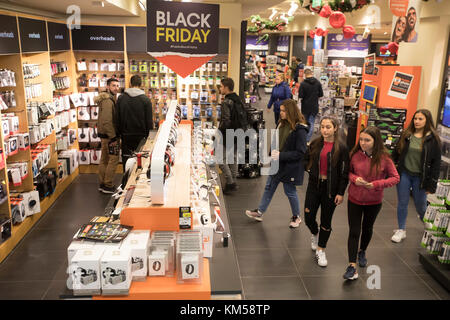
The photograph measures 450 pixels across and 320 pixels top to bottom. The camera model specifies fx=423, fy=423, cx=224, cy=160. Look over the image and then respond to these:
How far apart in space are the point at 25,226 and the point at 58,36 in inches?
129

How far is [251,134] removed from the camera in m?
7.67

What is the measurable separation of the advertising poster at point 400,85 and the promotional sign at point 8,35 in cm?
619

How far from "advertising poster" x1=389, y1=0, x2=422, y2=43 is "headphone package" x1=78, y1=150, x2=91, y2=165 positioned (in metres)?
5.94

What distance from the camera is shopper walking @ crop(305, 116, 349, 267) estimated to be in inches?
165

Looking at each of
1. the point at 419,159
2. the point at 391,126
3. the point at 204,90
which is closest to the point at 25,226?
the point at 204,90

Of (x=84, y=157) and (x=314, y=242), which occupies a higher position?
(x=84, y=157)

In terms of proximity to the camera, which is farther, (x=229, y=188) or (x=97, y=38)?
(x=97, y=38)

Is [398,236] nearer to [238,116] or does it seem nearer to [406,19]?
[238,116]

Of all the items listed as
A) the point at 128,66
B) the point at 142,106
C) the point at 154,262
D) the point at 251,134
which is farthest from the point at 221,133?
the point at 154,262

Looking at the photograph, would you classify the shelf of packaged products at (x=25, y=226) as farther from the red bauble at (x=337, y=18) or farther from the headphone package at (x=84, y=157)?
the red bauble at (x=337, y=18)

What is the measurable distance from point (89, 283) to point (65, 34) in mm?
5951

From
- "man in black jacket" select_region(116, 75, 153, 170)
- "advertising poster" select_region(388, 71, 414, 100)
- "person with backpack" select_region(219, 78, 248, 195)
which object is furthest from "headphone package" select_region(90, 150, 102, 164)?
"advertising poster" select_region(388, 71, 414, 100)

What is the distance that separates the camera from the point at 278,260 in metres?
4.88

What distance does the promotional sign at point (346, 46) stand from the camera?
61.2 ft
